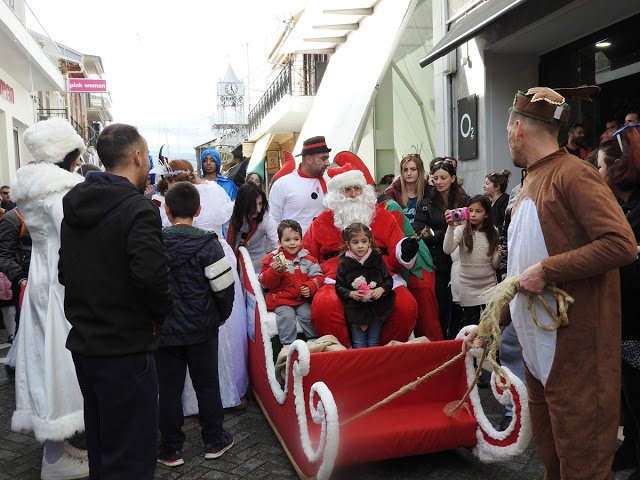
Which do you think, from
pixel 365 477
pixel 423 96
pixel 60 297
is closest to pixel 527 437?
pixel 365 477

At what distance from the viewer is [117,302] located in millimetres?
2529

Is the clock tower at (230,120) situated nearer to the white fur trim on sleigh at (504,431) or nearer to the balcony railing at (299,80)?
the balcony railing at (299,80)

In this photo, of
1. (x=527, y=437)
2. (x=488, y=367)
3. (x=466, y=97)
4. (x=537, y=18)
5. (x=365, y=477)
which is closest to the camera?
(x=527, y=437)

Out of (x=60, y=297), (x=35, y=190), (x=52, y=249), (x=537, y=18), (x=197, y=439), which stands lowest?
(x=197, y=439)

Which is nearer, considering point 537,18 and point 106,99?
point 537,18

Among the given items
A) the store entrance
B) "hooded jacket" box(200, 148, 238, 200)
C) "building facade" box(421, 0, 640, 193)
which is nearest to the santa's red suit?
"hooded jacket" box(200, 148, 238, 200)

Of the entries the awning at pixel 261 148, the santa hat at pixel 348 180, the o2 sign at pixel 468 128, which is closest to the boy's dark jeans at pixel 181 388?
the santa hat at pixel 348 180

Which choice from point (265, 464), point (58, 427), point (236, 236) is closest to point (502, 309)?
point (265, 464)

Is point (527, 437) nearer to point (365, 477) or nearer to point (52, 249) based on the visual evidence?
point (365, 477)

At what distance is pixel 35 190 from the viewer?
12.0 feet

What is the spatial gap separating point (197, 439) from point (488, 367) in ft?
8.54

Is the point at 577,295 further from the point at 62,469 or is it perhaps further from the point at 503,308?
the point at 62,469

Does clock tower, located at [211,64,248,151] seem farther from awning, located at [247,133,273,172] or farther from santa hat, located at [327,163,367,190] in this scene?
santa hat, located at [327,163,367,190]

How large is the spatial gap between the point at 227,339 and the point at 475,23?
4796 mm
